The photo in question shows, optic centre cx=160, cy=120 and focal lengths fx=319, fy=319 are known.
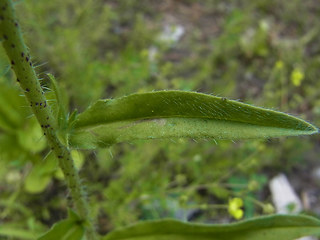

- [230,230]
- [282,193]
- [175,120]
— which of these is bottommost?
[230,230]

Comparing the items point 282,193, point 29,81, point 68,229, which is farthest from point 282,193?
point 29,81

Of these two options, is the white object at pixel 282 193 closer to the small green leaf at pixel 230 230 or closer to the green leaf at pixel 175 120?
the small green leaf at pixel 230 230

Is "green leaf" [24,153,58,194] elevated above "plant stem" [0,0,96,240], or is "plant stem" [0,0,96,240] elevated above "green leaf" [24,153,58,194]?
"green leaf" [24,153,58,194]

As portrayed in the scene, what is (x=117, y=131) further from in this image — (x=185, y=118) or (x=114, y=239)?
(x=114, y=239)

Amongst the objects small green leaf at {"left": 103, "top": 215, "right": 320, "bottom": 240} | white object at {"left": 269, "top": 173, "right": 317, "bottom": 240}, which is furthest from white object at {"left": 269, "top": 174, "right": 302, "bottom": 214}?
small green leaf at {"left": 103, "top": 215, "right": 320, "bottom": 240}

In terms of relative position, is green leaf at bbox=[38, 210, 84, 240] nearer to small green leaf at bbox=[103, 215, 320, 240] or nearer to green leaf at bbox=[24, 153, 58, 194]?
small green leaf at bbox=[103, 215, 320, 240]

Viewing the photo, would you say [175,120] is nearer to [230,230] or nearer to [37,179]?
[230,230]

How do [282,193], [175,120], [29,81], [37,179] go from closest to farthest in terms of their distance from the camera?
[29,81], [175,120], [37,179], [282,193]

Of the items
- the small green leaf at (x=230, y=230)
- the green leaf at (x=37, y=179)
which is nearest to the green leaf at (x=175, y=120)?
the small green leaf at (x=230, y=230)
